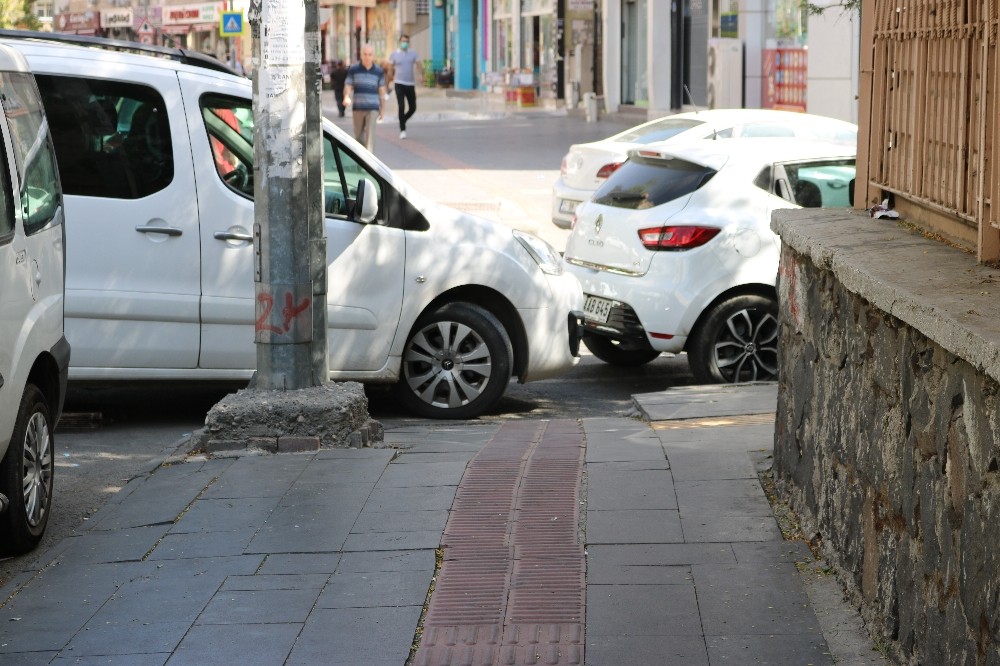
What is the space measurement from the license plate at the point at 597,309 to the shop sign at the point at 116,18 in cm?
7485

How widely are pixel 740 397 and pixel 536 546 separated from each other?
3.41 metres

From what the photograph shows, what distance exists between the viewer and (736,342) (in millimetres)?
9055

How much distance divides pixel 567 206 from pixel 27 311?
10005mm

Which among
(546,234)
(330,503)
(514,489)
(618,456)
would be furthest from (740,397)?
(546,234)

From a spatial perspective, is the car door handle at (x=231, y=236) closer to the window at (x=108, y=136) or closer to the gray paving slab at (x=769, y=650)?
the window at (x=108, y=136)

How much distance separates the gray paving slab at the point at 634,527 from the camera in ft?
17.2

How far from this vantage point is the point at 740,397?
8328 millimetres

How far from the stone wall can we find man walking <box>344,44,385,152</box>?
18668mm

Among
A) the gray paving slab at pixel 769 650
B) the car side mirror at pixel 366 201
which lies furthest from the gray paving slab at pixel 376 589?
the car side mirror at pixel 366 201

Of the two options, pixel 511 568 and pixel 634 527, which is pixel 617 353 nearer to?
pixel 634 527

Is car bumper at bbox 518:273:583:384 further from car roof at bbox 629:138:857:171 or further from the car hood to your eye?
car roof at bbox 629:138:857:171

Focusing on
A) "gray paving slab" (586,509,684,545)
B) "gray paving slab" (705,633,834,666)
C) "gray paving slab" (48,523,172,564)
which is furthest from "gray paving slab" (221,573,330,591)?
"gray paving slab" (705,633,834,666)

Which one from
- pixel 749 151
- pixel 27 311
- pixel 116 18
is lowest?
pixel 27 311

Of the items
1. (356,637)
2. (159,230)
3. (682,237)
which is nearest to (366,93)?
(682,237)
